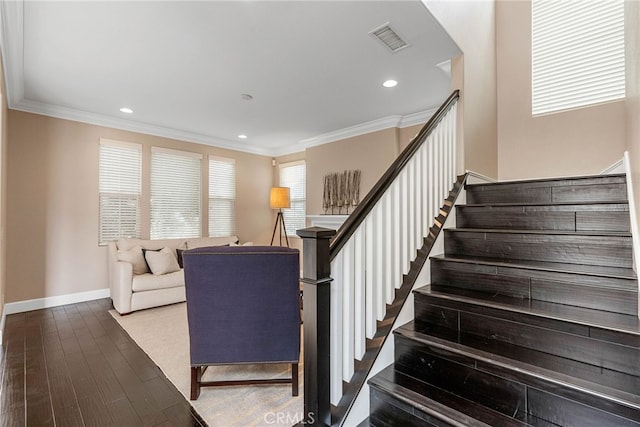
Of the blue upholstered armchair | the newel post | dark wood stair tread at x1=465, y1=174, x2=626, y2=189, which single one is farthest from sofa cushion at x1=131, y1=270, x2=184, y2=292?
dark wood stair tread at x1=465, y1=174, x2=626, y2=189

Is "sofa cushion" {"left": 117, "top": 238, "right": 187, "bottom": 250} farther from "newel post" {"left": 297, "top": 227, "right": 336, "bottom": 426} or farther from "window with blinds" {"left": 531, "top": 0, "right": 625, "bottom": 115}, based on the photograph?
"window with blinds" {"left": 531, "top": 0, "right": 625, "bottom": 115}

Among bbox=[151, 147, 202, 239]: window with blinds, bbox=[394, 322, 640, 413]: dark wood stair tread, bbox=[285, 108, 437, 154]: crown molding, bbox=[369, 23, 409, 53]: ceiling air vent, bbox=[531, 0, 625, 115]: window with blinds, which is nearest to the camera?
bbox=[394, 322, 640, 413]: dark wood stair tread

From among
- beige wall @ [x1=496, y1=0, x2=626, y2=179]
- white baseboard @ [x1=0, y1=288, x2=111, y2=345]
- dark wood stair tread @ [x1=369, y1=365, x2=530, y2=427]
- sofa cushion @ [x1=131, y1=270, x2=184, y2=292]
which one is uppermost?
beige wall @ [x1=496, y1=0, x2=626, y2=179]

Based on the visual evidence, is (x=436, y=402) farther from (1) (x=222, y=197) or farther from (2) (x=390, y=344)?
(1) (x=222, y=197)

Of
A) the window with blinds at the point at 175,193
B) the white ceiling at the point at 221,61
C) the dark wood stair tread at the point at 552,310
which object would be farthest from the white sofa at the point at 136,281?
the dark wood stair tread at the point at 552,310

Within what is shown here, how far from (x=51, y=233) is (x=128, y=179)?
1238mm

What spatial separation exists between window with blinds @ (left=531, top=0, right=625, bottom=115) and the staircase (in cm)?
161

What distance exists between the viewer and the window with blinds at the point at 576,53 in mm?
2826

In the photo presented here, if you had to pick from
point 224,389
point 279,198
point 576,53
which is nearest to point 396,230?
point 224,389

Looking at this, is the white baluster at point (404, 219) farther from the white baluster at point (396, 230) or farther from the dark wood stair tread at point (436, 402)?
the dark wood stair tread at point (436, 402)

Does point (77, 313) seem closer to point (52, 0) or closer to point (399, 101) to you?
point (52, 0)

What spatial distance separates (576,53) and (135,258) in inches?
227

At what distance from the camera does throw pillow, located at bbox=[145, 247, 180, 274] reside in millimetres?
4047

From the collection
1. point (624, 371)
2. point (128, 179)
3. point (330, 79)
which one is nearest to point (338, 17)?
point (330, 79)
